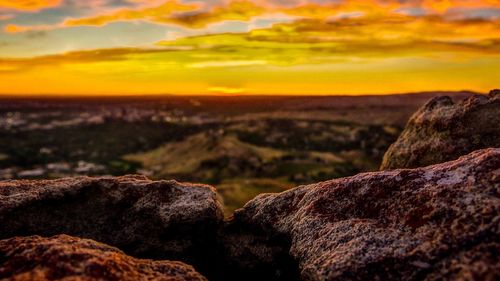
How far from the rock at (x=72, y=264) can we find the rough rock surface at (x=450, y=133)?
9.30 m

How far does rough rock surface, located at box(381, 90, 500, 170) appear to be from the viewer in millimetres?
14594

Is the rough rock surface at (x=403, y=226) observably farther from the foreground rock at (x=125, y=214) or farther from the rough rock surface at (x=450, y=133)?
the rough rock surface at (x=450, y=133)

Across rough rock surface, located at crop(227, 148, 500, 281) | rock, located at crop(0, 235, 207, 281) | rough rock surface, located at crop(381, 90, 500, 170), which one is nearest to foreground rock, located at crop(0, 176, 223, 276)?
rough rock surface, located at crop(227, 148, 500, 281)

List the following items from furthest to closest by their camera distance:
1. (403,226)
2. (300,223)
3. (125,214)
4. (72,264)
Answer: (125,214) < (300,223) < (403,226) < (72,264)

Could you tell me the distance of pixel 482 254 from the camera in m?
7.77

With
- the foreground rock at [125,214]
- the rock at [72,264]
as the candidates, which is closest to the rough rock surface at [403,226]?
the foreground rock at [125,214]

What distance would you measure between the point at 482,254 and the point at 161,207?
9.13 m

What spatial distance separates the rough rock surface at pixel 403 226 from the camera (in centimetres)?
817

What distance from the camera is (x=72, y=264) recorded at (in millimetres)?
8500

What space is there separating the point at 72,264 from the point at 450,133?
40.4 ft

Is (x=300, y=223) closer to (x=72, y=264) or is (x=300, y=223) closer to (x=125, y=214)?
(x=125, y=214)

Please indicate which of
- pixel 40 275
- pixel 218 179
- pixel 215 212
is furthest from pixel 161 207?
pixel 218 179

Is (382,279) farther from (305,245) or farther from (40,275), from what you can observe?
(40,275)

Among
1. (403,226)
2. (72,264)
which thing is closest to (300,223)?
(403,226)
